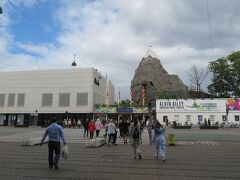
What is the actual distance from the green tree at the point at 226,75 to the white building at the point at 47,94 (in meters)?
25.8

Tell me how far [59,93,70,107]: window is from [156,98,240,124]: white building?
19.4 m

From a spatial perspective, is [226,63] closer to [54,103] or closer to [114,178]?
[54,103]

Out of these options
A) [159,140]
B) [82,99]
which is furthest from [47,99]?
[159,140]

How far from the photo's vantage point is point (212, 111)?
5803 centimetres

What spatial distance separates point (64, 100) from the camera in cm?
6869

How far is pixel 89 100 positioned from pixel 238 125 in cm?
2862

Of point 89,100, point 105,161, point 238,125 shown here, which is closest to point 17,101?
point 89,100

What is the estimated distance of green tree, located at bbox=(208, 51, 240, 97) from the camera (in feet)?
233

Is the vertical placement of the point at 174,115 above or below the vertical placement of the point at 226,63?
below

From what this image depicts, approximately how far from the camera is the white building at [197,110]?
189 feet

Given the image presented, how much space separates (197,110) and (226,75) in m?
18.1

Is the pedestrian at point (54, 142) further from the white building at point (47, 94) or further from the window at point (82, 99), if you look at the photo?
the window at point (82, 99)

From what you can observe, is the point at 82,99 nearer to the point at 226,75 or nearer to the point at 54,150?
the point at 226,75

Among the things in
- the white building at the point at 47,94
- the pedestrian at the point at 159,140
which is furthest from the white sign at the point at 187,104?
the pedestrian at the point at 159,140
